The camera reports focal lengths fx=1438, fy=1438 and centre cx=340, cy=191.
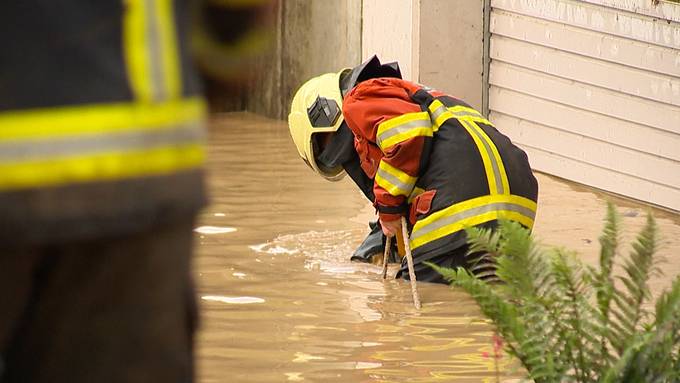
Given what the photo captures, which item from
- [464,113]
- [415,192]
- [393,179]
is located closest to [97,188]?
[393,179]

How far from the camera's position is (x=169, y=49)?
1.23 meters

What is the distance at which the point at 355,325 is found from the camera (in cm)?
505

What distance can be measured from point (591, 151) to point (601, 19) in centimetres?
79

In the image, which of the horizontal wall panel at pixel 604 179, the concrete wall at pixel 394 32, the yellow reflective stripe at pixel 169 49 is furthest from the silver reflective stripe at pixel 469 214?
the yellow reflective stripe at pixel 169 49

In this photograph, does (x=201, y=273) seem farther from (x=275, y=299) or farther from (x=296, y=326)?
(x=296, y=326)

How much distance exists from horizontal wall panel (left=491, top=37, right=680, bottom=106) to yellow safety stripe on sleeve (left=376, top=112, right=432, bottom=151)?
2780 mm

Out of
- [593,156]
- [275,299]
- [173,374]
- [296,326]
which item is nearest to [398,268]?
[275,299]

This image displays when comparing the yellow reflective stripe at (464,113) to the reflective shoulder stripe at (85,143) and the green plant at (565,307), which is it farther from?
the reflective shoulder stripe at (85,143)

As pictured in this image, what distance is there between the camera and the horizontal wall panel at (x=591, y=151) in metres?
8.05

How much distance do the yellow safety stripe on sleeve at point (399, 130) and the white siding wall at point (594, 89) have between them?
106 inches

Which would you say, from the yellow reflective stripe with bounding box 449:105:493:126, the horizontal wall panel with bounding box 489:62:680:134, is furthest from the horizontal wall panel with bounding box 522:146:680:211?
the yellow reflective stripe with bounding box 449:105:493:126

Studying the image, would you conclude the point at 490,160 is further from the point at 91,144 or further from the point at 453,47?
the point at 91,144

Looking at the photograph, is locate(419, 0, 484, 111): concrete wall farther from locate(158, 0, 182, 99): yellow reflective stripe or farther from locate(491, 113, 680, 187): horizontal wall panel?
locate(158, 0, 182, 99): yellow reflective stripe

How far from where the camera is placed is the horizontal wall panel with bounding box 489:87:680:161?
8.09m
